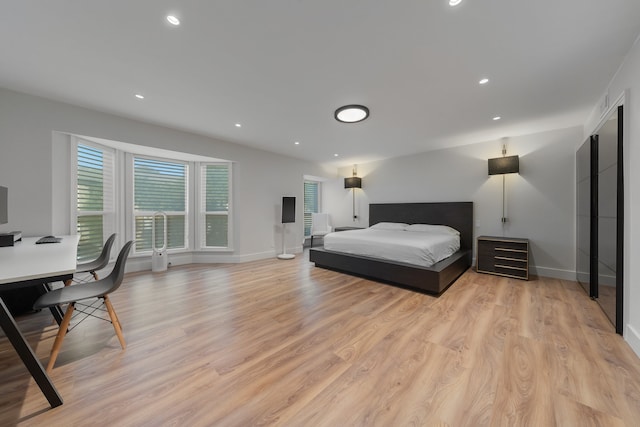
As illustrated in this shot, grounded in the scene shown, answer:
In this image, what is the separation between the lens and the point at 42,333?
212 cm

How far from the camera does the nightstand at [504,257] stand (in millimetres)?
3723

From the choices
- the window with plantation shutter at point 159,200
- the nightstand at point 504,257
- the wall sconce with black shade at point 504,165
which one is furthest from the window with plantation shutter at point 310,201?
the wall sconce with black shade at point 504,165

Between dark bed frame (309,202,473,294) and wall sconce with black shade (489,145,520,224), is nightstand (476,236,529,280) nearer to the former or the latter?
dark bed frame (309,202,473,294)

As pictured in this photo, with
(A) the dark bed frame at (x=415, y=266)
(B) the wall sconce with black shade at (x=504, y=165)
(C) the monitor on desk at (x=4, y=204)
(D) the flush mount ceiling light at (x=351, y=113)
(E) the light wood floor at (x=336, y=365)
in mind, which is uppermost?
(D) the flush mount ceiling light at (x=351, y=113)

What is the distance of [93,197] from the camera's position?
11.8 feet

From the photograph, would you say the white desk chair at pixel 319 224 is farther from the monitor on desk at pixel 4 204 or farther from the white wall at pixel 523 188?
the monitor on desk at pixel 4 204

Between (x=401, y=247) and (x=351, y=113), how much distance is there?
81.1 inches

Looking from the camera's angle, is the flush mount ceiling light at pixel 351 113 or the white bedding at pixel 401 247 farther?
the white bedding at pixel 401 247

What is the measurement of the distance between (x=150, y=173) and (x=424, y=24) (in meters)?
4.84

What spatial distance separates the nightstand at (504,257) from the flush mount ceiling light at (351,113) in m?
3.04

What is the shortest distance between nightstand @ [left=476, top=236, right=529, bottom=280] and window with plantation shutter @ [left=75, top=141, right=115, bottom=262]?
21.0ft

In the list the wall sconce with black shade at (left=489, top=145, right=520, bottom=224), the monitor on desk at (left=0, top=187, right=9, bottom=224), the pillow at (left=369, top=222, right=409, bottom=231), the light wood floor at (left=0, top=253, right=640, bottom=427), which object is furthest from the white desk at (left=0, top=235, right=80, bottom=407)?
the wall sconce with black shade at (left=489, top=145, right=520, bottom=224)

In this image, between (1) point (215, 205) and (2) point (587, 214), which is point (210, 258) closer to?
(1) point (215, 205)

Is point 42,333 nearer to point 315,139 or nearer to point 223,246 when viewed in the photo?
point 223,246
